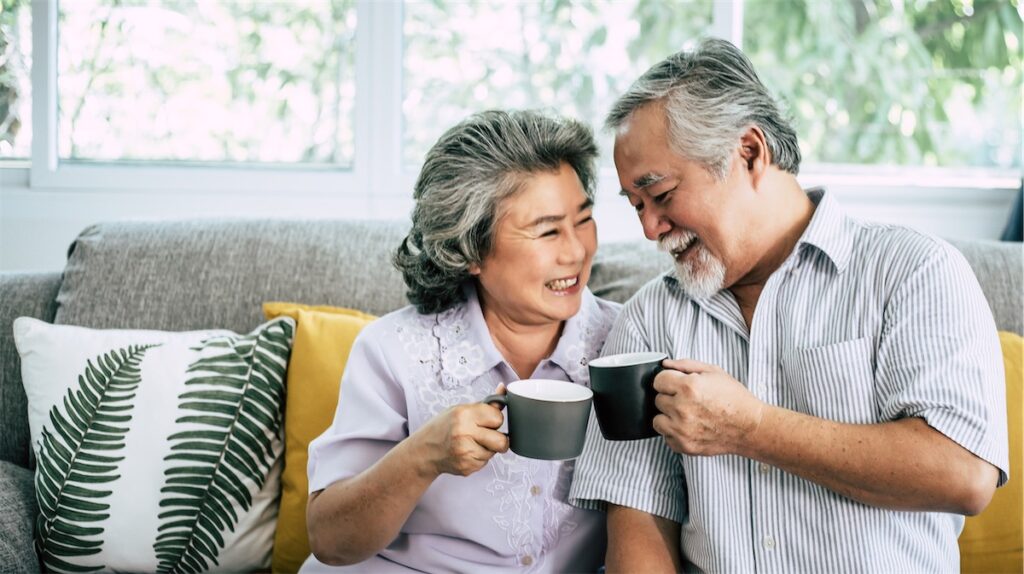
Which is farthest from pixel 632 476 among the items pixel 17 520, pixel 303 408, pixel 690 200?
pixel 17 520

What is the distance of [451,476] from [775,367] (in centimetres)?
59

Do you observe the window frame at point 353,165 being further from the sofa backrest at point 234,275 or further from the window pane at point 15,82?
the sofa backrest at point 234,275

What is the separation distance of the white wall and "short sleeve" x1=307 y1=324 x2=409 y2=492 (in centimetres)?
135

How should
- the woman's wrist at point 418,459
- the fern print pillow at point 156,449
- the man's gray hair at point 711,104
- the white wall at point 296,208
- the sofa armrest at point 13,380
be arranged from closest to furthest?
the woman's wrist at point 418,459 < the man's gray hair at point 711,104 < the fern print pillow at point 156,449 < the sofa armrest at point 13,380 < the white wall at point 296,208

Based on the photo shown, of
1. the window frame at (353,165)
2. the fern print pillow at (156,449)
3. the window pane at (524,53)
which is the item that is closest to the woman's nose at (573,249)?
the fern print pillow at (156,449)

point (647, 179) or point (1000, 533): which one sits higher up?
point (647, 179)

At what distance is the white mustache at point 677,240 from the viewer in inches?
61.1

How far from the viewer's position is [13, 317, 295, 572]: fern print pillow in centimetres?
185

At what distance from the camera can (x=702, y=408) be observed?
4.27 ft

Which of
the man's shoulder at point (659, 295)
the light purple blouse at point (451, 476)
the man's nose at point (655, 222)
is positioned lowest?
the light purple blouse at point (451, 476)

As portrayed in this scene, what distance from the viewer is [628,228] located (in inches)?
114

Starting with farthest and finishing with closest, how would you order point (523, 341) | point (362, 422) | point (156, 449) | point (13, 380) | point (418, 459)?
point (13, 380) < point (156, 449) < point (523, 341) < point (362, 422) < point (418, 459)

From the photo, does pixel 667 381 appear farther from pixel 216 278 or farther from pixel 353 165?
pixel 353 165

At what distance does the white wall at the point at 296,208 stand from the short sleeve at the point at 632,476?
1.40 m
